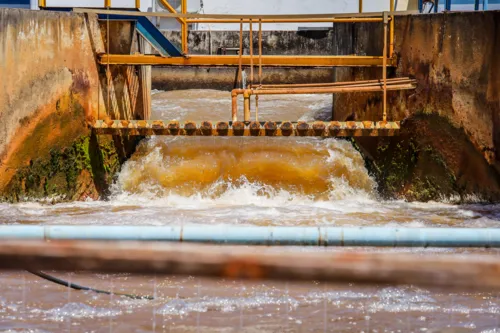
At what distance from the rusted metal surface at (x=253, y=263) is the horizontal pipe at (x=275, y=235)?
15.2 inches

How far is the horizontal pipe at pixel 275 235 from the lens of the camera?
2.53 meters

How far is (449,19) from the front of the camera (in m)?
8.98

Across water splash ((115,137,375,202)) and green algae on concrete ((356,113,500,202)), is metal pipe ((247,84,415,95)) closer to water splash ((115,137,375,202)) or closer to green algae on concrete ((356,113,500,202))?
green algae on concrete ((356,113,500,202))

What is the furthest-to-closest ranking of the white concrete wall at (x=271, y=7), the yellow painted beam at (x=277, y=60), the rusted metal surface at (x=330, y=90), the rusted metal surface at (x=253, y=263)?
1. the white concrete wall at (x=271, y=7)
2. the yellow painted beam at (x=277, y=60)
3. the rusted metal surface at (x=330, y=90)
4. the rusted metal surface at (x=253, y=263)

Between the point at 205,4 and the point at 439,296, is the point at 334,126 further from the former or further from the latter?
the point at 205,4

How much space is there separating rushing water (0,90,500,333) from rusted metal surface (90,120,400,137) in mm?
832

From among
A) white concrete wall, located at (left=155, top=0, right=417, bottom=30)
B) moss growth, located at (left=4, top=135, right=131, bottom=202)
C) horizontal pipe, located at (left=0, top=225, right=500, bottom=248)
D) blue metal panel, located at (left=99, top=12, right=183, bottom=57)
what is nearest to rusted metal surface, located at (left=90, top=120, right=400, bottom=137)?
moss growth, located at (left=4, top=135, right=131, bottom=202)

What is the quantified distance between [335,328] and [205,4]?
1684 cm

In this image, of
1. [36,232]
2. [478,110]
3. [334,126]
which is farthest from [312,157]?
[36,232]

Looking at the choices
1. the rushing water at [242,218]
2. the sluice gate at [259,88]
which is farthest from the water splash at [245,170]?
the sluice gate at [259,88]

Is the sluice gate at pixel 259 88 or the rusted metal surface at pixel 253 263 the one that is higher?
the sluice gate at pixel 259 88

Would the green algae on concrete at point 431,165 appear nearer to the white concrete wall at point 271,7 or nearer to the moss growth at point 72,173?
the moss growth at point 72,173

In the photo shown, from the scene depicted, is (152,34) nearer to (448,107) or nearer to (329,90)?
(329,90)

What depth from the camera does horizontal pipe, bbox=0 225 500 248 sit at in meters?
2.53
